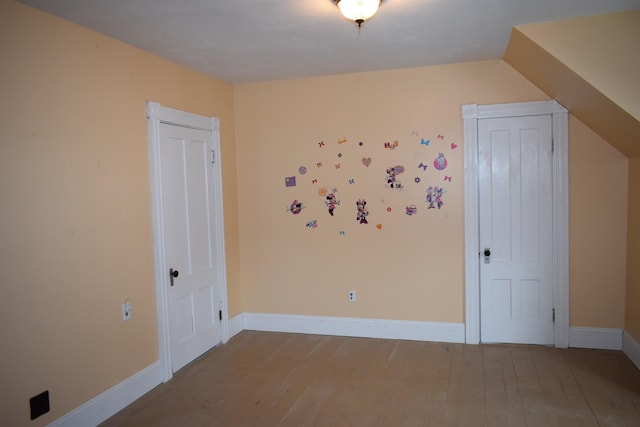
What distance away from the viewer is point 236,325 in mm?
4574

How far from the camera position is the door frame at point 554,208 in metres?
3.77

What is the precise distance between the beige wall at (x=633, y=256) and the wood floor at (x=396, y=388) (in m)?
0.31

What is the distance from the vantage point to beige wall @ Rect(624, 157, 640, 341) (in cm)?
346

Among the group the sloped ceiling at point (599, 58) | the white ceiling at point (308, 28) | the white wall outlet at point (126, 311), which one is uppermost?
the white ceiling at point (308, 28)

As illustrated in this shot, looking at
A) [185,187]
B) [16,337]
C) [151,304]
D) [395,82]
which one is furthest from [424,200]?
[16,337]

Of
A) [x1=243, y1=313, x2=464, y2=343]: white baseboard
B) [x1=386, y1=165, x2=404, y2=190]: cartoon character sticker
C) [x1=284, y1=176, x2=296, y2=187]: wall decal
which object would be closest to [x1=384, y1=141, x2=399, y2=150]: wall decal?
[x1=386, y1=165, x2=404, y2=190]: cartoon character sticker

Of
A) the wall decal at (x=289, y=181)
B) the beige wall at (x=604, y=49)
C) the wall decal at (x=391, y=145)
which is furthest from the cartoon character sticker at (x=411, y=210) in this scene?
the beige wall at (x=604, y=49)

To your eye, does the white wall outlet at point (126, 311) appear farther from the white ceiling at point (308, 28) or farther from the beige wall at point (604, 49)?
the beige wall at point (604, 49)

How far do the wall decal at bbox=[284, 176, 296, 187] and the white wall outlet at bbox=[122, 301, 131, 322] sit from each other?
6.28ft

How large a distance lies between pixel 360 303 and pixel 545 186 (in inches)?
76.7

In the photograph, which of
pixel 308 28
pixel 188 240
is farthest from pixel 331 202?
pixel 308 28

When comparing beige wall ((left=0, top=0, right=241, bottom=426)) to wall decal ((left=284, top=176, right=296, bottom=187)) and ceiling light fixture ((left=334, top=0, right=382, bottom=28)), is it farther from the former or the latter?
ceiling light fixture ((left=334, top=0, right=382, bottom=28))

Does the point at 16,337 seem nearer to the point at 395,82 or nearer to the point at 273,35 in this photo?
the point at 273,35

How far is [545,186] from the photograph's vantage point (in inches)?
151
